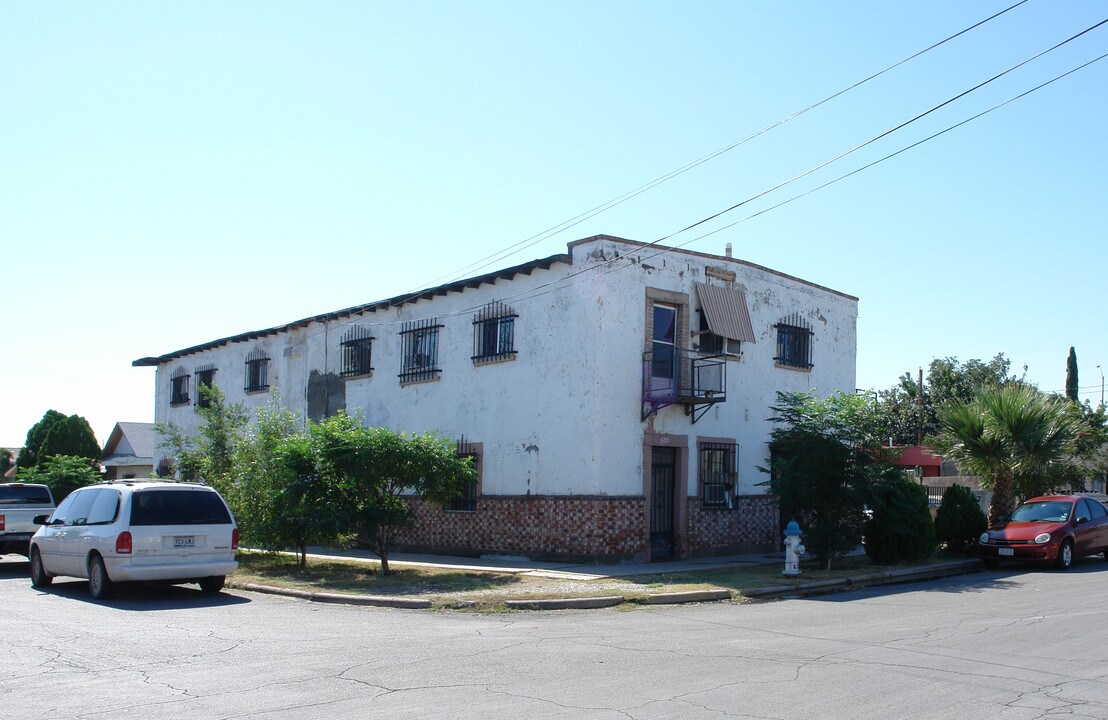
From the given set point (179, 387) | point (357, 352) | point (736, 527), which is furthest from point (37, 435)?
point (736, 527)

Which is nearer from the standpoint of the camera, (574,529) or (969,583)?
(969,583)

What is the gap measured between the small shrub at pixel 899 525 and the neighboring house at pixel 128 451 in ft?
112

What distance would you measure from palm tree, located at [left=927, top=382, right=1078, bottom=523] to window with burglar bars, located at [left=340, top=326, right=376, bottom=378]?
13.9 metres

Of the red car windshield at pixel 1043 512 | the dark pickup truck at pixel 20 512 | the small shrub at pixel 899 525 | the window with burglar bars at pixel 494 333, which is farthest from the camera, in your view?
the window with burglar bars at pixel 494 333

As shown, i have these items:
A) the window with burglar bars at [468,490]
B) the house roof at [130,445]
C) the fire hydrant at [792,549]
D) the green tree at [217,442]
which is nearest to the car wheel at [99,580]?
the green tree at [217,442]

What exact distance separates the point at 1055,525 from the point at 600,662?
13.2 meters

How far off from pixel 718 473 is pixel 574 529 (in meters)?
3.93

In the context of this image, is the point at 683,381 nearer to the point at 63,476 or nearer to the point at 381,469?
the point at 381,469

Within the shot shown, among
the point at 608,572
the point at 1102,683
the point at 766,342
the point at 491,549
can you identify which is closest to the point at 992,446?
the point at 766,342

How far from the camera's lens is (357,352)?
2525 cm

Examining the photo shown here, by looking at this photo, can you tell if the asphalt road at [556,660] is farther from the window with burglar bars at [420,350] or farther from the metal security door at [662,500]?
the window with burglar bars at [420,350]

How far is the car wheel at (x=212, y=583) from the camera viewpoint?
47.8 ft

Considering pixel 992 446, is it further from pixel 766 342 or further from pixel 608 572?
pixel 608 572

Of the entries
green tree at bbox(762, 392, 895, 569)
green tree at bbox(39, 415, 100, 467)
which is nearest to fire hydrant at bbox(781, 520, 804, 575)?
green tree at bbox(762, 392, 895, 569)
